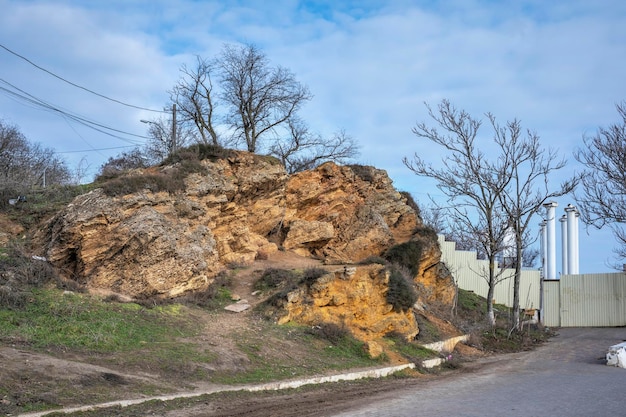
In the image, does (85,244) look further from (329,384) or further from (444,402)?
(444,402)

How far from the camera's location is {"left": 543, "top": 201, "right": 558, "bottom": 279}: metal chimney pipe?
4081cm

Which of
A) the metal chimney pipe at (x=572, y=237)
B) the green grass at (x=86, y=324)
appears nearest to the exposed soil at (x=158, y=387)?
the green grass at (x=86, y=324)

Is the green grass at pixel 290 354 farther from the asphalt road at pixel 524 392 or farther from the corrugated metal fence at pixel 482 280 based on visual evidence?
the corrugated metal fence at pixel 482 280

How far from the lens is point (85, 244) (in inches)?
651

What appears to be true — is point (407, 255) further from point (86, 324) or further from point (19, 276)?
point (19, 276)

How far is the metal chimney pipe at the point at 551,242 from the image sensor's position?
40.8m

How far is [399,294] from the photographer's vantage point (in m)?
21.0

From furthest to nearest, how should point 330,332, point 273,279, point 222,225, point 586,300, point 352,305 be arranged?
point 586,300, point 222,225, point 273,279, point 352,305, point 330,332

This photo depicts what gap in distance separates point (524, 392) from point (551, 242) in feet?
98.1

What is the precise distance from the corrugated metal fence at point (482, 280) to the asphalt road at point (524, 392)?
13.6m

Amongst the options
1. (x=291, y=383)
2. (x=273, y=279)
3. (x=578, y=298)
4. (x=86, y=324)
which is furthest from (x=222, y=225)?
(x=578, y=298)

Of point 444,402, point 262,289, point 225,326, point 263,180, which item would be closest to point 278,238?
point 263,180

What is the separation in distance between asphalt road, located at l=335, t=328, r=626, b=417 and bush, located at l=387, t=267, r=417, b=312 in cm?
331

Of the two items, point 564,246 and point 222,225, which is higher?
point 564,246
